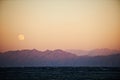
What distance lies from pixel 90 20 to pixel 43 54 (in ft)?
5.27

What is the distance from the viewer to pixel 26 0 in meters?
7.95

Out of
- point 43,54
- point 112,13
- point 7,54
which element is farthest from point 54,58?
point 112,13

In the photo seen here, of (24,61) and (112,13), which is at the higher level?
(112,13)

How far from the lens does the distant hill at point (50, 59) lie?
8.34 metres

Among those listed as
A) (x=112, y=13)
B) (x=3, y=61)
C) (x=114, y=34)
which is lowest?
(x=3, y=61)

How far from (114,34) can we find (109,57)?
97 cm

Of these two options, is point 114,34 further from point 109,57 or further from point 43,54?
point 43,54

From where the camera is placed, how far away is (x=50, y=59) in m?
8.95

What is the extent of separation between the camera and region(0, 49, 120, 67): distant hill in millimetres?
8336

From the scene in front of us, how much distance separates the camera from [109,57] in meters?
8.83

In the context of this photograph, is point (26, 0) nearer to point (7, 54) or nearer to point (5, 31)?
point (5, 31)

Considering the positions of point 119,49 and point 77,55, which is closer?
point 119,49

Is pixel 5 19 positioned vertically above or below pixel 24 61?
above

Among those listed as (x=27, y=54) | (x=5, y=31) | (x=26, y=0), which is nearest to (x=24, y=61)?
(x=27, y=54)
